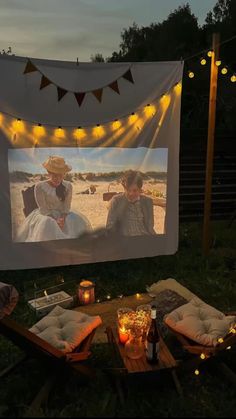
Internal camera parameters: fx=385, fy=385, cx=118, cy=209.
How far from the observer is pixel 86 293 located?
496 cm

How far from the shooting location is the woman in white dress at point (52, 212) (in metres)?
5.62

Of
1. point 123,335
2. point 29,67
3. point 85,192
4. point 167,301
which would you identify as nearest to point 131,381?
point 123,335

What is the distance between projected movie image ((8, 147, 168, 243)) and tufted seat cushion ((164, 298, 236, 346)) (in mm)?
2401

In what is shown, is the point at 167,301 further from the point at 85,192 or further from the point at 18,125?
the point at 18,125

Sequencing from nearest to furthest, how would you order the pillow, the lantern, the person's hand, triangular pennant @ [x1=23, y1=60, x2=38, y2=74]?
the pillow
the lantern
triangular pennant @ [x1=23, y1=60, x2=38, y2=74]
the person's hand

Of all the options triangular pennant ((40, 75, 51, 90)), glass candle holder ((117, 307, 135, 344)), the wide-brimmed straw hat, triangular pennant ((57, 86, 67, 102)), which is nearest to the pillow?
glass candle holder ((117, 307, 135, 344))

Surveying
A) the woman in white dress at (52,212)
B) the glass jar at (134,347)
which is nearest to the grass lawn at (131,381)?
the glass jar at (134,347)

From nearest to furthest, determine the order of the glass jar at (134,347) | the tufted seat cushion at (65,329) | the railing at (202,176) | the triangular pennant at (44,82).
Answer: the glass jar at (134,347)
the tufted seat cushion at (65,329)
the triangular pennant at (44,82)
the railing at (202,176)

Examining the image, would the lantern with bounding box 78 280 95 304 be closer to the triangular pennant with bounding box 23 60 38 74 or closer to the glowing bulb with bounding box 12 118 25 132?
the glowing bulb with bounding box 12 118 25 132

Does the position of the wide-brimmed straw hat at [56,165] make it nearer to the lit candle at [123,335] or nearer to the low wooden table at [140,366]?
the lit candle at [123,335]

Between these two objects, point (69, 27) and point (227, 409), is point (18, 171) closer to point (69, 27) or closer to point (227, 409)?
point (227, 409)

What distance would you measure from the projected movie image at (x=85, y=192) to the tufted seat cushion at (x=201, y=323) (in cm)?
240

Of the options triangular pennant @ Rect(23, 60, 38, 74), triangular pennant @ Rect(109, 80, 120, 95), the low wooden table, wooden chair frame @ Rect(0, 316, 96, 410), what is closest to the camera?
wooden chair frame @ Rect(0, 316, 96, 410)

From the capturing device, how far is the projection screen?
17.4 ft
